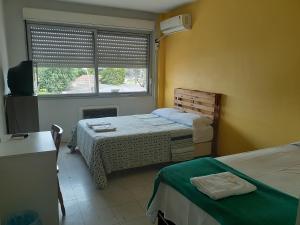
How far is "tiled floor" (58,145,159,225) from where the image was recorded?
2207mm

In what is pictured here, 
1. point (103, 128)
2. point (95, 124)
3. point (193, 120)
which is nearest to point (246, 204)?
point (193, 120)

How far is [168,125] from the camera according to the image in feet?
11.9

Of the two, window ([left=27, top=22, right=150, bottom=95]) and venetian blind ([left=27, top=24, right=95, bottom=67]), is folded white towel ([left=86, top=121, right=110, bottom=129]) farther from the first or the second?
venetian blind ([left=27, top=24, right=95, bottom=67])

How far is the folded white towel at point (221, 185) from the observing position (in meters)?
1.40

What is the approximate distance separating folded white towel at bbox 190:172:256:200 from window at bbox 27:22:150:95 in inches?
143

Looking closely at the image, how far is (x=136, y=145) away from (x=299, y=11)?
2.36 m

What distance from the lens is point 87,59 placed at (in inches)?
180

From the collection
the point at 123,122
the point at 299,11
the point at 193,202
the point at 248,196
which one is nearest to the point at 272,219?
the point at 248,196

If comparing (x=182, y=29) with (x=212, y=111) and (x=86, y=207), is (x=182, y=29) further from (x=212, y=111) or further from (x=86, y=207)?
(x=86, y=207)

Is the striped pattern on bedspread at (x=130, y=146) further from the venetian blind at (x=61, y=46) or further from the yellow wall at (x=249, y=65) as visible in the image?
the venetian blind at (x=61, y=46)

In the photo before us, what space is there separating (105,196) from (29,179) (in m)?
0.96

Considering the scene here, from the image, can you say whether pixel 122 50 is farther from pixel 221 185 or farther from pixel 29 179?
pixel 221 185

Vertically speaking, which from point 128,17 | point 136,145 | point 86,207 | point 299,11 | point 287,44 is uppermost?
point 128,17

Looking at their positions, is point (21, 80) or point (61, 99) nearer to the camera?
point (21, 80)
